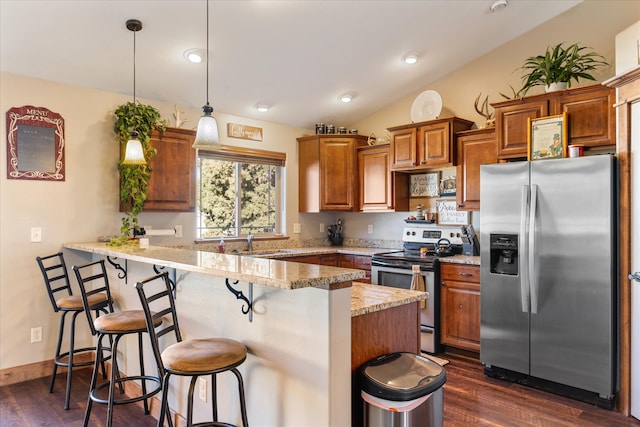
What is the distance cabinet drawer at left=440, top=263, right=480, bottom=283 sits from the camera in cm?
362

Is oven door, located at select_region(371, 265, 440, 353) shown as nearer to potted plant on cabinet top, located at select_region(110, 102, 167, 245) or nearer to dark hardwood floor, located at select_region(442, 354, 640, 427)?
dark hardwood floor, located at select_region(442, 354, 640, 427)

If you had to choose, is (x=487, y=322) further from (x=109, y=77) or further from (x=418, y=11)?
(x=109, y=77)

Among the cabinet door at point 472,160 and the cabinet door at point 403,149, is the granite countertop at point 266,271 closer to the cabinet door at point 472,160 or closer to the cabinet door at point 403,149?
the cabinet door at point 472,160

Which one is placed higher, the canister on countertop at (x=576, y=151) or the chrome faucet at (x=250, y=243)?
the canister on countertop at (x=576, y=151)

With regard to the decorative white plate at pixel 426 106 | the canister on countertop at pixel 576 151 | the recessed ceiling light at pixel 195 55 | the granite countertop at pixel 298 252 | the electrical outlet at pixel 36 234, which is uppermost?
the recessed ceiling light at pixel 195 55

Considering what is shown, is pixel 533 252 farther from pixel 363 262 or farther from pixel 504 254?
pixel 363 262

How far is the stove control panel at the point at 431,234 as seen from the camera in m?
4.28

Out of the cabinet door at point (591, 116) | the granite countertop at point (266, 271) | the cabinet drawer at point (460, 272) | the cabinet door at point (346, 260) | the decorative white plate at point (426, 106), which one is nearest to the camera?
the granite countertop at point (266, 271)

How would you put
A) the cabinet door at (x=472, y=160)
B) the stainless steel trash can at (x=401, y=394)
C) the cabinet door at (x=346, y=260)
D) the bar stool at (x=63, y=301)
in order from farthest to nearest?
1. the cabinet door at (x=346, y=260)
2. the cabinet door at (x=472, y=160)
3. the bar stool at (x=63, y=301)
4. the stainless steel trash can at (x=401, y=394)

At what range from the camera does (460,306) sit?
372cm

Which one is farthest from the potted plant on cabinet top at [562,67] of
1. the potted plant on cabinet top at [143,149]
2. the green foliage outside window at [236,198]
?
the potted plant on cabinet top at [143,149]

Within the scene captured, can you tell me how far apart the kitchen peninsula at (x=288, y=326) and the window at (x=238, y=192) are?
216 cm

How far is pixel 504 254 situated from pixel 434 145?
4.58 feet

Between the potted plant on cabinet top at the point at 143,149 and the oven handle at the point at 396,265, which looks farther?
the oven handle at the point at 396,265
